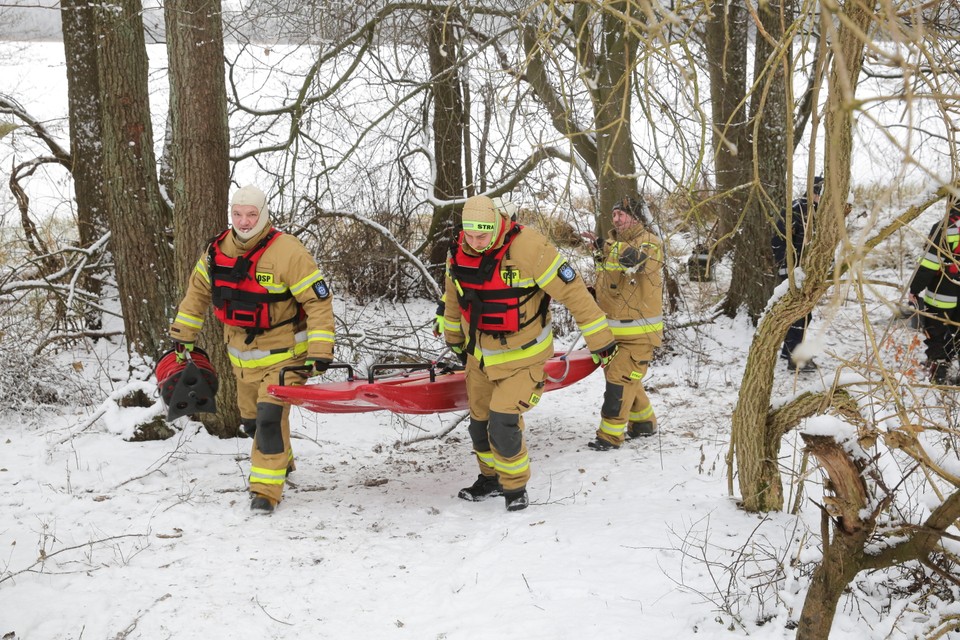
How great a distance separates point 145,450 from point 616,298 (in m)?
4.00

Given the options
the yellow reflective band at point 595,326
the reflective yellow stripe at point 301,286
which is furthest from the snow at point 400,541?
the reflective yellow stripe at point 301,286

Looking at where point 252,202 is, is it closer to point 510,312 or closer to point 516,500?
point 510,312

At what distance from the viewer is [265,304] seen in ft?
16.8

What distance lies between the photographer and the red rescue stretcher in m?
4.91

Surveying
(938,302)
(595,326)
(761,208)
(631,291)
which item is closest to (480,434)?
(595,326)

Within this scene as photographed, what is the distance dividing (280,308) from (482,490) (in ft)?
6.27

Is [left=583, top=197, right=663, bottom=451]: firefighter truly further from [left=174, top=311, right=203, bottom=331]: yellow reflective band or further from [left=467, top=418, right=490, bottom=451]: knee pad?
[left=174, top=311, right=203, bottom=331]: yellow reflective band

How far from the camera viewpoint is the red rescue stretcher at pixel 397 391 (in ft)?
16.1

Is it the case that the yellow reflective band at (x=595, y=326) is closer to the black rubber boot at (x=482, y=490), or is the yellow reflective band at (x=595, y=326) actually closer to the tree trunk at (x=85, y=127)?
the black rubber boot at (x=482, y=490)

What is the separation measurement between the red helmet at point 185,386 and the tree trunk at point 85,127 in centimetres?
371

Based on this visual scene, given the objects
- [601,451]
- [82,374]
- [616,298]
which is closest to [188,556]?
[601,451]

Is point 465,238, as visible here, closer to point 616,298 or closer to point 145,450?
point 616,298

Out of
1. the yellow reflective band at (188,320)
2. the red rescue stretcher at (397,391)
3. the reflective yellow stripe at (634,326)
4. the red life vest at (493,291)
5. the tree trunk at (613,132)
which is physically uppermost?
the tree trunk at (613,132)

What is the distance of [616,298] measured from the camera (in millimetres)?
6301
